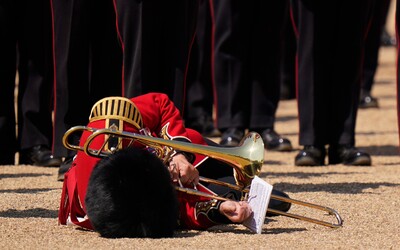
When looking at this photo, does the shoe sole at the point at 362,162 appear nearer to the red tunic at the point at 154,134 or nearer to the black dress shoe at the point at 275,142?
the black dress shoe at the point at 275,142

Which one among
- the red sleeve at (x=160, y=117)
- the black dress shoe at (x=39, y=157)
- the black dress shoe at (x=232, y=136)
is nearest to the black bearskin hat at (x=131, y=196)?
the red sleeve at (x=160, y=117)

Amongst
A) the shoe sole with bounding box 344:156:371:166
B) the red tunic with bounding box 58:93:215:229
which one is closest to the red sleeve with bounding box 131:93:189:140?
the red tunic with bounding box 58:93:215:229

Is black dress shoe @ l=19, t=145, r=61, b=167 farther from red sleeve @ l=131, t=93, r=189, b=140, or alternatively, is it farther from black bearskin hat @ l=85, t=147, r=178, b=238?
black bearskin hat @ l=85, t=147, r=178, b=238

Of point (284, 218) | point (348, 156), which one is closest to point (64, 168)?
point (284, 218)

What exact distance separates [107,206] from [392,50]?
15421 millimetres

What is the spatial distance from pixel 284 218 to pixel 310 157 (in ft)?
6.64

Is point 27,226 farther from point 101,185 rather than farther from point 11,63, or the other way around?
point 11,63

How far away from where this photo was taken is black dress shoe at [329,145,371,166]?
749cm

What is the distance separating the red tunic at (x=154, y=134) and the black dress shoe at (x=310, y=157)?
235 centimetres

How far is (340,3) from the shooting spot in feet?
24.4

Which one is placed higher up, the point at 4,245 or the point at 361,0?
the point at 361,0

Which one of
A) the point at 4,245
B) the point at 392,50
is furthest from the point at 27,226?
the point at 392,50

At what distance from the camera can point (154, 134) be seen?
5.11 metres

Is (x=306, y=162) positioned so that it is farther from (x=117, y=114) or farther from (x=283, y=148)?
(x=117, y=114)
